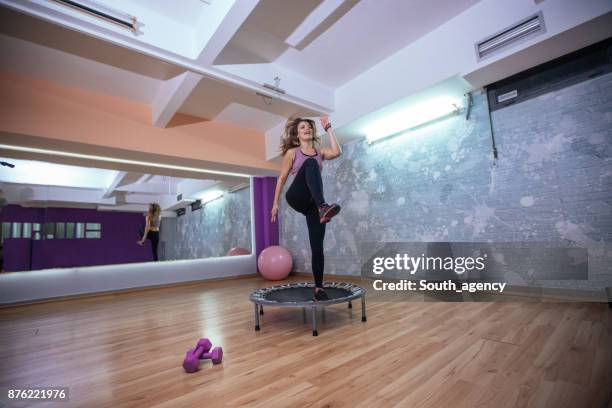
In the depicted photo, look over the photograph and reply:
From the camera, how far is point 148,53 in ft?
9.56

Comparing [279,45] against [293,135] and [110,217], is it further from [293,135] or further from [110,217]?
[110,217]

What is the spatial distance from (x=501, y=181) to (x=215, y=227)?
518cm

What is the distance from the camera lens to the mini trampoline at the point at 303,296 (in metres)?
2.00

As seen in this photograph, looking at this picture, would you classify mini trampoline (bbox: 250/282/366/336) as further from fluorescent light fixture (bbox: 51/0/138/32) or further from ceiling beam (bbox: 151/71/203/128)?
fluorescent light fixture (bbox: 51/0/138/32)

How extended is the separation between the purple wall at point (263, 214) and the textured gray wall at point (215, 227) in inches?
7.5

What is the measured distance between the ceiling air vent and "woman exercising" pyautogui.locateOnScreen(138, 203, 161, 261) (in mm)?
5340

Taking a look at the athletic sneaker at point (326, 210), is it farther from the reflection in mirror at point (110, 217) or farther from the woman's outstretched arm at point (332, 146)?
the reflection in mirror at point (110, 217)

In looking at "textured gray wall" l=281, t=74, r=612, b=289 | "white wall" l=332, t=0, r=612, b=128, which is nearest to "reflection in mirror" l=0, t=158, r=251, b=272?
"textured gray wall" l=281, t=74, r=612, b=289

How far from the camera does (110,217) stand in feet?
16.8

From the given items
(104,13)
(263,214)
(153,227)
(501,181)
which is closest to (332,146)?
(501,181)

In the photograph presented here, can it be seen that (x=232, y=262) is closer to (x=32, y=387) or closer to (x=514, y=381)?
(x=32, y=387)

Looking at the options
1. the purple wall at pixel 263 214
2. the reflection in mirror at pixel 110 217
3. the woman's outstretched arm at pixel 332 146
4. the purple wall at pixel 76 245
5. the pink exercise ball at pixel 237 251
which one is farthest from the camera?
the purple wall at pixel 263 214

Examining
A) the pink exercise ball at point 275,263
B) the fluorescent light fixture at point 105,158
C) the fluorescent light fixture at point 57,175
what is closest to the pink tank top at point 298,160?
the pink exercise ball at point 275,263

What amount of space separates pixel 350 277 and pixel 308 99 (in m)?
2.75
